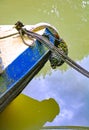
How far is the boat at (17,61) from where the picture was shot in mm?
2525

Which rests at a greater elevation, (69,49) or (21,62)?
(69,49)

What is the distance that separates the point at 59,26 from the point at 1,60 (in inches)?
110

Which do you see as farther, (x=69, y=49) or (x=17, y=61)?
(x=69, y=49)

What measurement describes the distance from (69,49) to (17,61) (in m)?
1.85

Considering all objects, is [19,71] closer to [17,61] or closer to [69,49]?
[17,61]

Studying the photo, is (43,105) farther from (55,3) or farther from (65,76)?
(55,3)

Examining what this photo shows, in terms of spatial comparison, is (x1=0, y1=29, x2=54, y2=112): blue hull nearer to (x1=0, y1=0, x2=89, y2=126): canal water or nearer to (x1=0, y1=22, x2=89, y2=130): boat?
(x1=0, y1=22, x2=89, y2=130): boat

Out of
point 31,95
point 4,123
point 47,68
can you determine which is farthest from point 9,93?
point 47,68

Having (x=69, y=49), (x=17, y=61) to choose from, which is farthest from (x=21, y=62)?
(x=69, y=49)

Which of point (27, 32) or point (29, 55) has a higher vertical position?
point (27, 32)

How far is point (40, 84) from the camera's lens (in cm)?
354

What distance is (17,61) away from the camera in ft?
8.57

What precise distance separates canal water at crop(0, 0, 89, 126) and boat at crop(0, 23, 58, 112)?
19.0 inches

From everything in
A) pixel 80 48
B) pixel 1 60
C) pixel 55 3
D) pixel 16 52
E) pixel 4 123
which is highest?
pixel 55 3
